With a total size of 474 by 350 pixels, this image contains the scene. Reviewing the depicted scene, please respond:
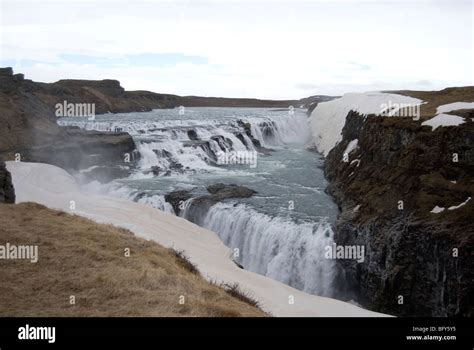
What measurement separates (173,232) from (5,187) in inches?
290

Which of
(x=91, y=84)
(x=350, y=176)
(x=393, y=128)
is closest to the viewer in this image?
(x=393, y=128)

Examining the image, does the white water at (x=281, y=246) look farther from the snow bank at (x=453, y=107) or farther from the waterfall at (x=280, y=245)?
the snow bank at (x=453, y=107)

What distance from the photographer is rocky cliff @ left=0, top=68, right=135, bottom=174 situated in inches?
1257

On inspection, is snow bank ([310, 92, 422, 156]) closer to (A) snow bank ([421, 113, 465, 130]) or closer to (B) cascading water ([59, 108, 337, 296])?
(B) cascading water ([59, 108, 337, 296])

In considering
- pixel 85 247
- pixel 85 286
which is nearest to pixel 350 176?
pixel 85 247

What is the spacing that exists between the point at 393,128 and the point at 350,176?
4.12 m

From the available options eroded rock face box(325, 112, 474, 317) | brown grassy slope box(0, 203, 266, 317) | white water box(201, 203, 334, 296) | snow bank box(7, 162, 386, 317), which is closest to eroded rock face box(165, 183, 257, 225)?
white water box(201, 203, 334, 296)

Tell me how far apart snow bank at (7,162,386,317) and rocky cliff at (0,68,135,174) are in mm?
3366

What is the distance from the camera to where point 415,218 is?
687 inches

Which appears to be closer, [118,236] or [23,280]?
[23,280]

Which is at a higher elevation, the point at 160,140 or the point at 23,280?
the point at 160,140

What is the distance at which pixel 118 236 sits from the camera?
1501 centimetres

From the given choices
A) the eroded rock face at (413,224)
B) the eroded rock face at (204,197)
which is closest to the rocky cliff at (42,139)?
the eroded rock face at (204,197)
